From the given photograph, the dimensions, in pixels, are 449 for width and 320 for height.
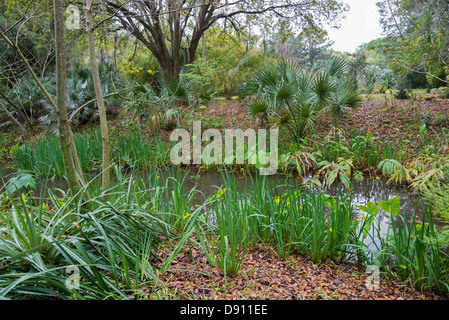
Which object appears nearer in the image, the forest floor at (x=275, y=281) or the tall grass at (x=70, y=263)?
the tall grass at (x=70, y=263)

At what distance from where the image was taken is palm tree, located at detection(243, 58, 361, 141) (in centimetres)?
614

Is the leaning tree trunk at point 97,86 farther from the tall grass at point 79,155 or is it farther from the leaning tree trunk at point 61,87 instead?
the tall grass at point 79,155

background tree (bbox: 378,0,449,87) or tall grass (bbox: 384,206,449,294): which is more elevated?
background tree (bbox: 378,0,449,87)

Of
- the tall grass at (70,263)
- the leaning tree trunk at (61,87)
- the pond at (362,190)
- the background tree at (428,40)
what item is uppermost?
the background tree at (428,40)

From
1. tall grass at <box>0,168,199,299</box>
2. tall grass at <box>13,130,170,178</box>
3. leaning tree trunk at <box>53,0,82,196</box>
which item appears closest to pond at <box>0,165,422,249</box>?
tall grass at <box>13,130,170,178</box>

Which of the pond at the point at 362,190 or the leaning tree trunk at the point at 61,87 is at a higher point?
the leaning tree trunk at the point at 61,87

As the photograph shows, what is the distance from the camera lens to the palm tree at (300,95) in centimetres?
614

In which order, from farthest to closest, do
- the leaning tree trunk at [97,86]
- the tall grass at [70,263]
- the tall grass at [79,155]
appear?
1. the tall grass at [79,155]
2. the leaning tree trunk at [97,86]
3. the tall grass at [70,263]

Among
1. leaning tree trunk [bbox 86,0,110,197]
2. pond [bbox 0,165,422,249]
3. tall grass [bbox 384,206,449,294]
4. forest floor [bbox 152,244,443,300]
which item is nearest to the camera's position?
forest floor [bbox 152,244,443,300]

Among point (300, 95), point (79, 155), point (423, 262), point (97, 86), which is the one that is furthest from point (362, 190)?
point (79, 155)

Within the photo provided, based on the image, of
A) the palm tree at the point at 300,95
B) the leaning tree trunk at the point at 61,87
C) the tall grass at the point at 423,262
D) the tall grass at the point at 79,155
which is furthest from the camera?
the palm tree at the point at 300,95

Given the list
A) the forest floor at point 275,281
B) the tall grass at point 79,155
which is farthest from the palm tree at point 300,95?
the forest floor at point 275,281

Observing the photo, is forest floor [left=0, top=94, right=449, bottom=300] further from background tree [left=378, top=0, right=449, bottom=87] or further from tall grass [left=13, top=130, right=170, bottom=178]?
background tree [left=378, top=0, right=449, bottom=87]

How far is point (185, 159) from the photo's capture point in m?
6.30
